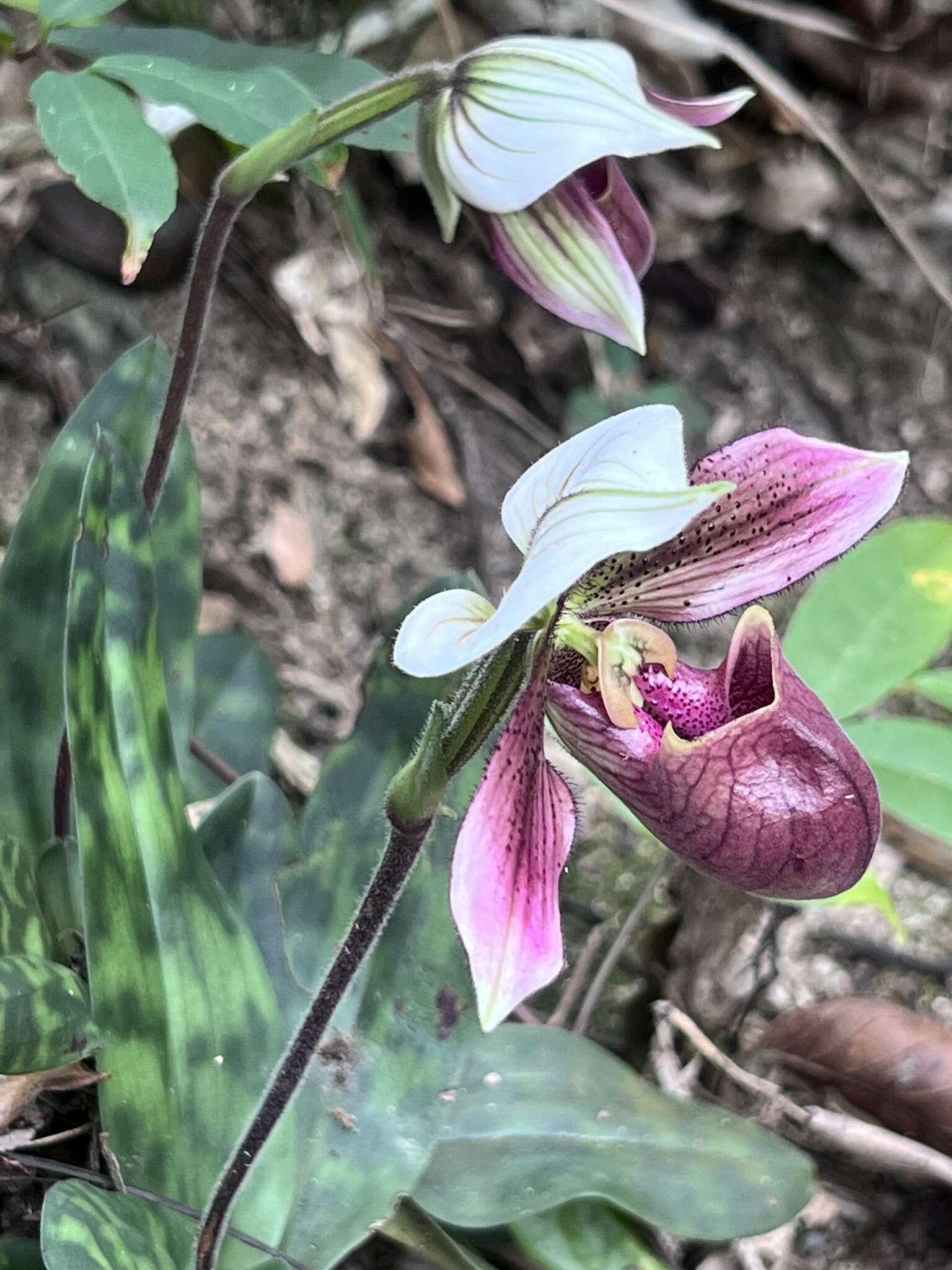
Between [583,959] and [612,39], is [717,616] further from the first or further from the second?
[612,39]

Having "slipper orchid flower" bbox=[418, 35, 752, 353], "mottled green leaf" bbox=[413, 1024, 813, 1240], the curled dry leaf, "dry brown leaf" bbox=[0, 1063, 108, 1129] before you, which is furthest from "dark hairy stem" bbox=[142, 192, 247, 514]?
the curled dry leaf

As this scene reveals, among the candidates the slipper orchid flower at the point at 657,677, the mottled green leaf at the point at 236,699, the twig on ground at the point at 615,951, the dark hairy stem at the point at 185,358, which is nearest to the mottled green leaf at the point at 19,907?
the dark hairy stem at the point at 185,358

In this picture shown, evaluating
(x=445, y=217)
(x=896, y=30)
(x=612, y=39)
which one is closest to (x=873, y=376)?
(x=896, y=30)

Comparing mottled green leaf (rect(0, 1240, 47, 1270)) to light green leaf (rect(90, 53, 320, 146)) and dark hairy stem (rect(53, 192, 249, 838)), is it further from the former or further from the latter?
light green leaf (rect(90, 53, 320, 146))

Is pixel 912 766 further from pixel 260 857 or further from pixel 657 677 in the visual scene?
pixel 260 857

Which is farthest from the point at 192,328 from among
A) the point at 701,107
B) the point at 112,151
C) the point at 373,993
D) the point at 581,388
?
the point at 581,388
